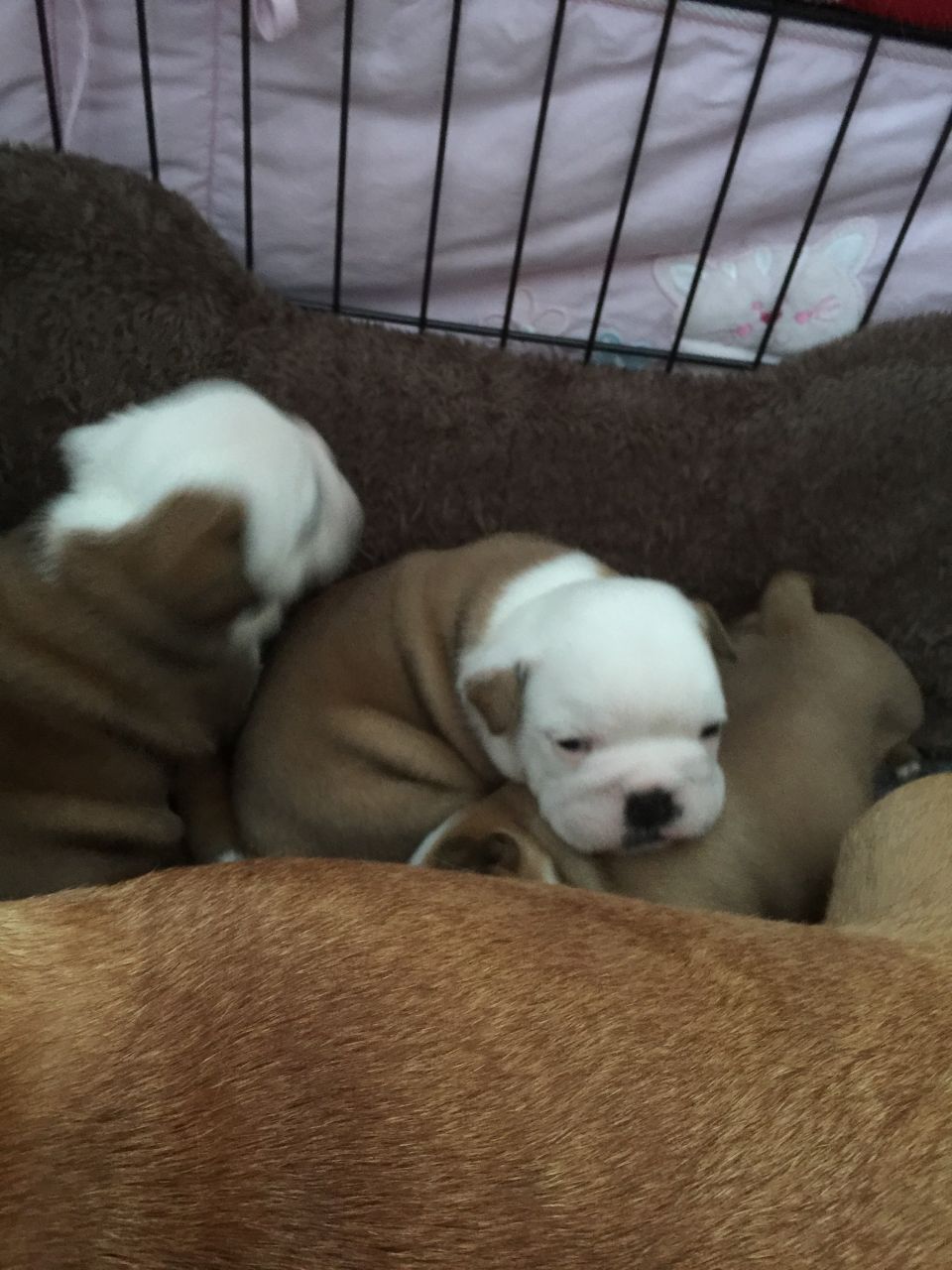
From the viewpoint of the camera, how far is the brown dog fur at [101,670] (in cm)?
123

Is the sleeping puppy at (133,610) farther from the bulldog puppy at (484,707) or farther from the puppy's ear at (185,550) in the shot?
the bulldog puppy at (484,707)

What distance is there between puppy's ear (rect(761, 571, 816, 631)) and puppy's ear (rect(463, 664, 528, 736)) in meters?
0.39

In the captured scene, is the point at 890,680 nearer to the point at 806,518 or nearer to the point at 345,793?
the point at 806,518

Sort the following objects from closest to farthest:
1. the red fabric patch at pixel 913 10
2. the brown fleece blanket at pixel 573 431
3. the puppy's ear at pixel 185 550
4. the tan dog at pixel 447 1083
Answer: the tan dog at pixel 447 1083 < the puppy's ear at pixel 185 550 < the red fabric patch at pixel 913 10 < the brown fleece blanket at pixel 573 431

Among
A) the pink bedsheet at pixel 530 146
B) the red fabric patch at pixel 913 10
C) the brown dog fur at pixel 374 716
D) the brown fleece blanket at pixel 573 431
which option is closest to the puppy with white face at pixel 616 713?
the brown dog fur at pixel 374 716

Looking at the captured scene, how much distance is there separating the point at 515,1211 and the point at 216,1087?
0.21m

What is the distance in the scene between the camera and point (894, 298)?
1.67m

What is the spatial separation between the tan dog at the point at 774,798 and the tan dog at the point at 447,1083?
1.07 feet

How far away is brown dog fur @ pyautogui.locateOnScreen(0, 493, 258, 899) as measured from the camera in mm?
1229

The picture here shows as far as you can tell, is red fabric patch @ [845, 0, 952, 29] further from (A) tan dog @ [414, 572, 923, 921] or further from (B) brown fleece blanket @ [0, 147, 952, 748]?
(A) tan dog @ [414, 572, 923, 921]

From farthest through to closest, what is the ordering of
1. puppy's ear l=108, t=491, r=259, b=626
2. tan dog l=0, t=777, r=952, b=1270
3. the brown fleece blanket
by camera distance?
the brown fleece blanket
puppy's ear l=108, t=491, r=259, b=626
tan dog l=0, t=777, r=952, b=1270

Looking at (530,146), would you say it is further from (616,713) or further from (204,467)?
(616,713)

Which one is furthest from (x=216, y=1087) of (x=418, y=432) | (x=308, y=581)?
(x=418, y=432)

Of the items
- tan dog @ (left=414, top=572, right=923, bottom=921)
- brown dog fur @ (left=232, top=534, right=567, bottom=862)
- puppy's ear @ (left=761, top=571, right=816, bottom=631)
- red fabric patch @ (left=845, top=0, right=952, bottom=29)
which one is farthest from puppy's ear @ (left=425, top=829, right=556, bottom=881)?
red fabric patch @ (left=845, top=0, right=952, bottom=29)
